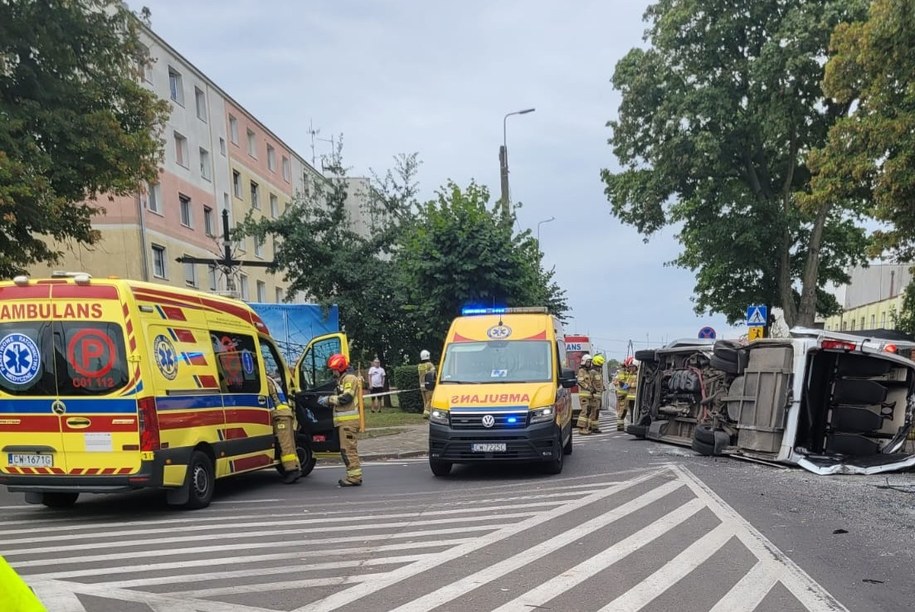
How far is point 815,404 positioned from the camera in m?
10.9

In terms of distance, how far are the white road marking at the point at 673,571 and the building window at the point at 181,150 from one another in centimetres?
2947

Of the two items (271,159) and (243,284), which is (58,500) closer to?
(243,284)

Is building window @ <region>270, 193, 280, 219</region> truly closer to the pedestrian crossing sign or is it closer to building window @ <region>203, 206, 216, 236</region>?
building window @ <region>203, 206, 216, 236</region>

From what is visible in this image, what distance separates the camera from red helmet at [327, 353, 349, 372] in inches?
382

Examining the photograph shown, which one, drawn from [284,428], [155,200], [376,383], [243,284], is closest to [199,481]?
[284,428]

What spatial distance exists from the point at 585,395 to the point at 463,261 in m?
4.51

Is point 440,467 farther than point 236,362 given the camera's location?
Yes

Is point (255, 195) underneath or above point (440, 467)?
above

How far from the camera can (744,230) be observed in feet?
80.0

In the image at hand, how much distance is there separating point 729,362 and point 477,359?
14.2ft

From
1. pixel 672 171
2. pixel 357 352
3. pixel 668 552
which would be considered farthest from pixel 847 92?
pixel 357 352

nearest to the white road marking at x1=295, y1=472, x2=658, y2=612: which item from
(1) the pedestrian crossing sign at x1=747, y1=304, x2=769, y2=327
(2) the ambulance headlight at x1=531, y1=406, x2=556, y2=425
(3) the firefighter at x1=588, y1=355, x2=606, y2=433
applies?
(2) the ambulance headlight at x1=531, y1=406, x2=556, y2=425

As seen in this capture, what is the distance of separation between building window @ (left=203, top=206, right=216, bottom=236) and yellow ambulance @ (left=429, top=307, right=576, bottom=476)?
81.2 feet

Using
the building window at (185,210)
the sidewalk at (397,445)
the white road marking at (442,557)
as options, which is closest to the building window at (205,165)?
the building window at (185,210)
